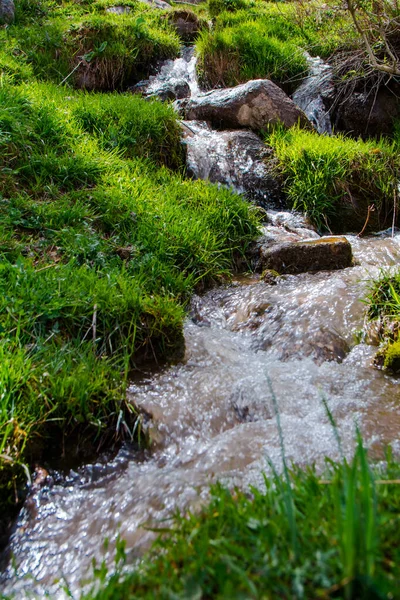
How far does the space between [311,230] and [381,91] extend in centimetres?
402

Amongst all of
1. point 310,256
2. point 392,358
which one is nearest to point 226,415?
point 392,358

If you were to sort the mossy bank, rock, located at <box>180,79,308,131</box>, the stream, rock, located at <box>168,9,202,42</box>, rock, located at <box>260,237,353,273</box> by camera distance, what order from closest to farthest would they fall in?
the stream < the mossy bank < rock, located at <box>260,237,353,273</box> < rock, located at <box>180,79,308,131</box> < rock, located at <box>168,9,202,42</box>

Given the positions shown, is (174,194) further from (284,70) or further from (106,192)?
(284,70)

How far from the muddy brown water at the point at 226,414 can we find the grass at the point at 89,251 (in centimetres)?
22

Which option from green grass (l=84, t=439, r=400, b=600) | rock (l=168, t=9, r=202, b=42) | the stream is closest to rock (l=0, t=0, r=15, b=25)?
rock (l=168, t=9, r=202, b=42)

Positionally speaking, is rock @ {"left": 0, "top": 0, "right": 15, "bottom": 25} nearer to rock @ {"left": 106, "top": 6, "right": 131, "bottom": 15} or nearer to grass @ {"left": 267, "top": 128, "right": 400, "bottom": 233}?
rock @ {"left": 106, "top": 6, "right": 131, "bottom": 15}

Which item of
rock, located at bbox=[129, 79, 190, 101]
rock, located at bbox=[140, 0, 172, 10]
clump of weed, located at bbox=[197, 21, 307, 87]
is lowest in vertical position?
rock, located at bbox=[129, 79, 190, 101]

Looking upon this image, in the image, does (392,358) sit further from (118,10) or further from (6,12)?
(118,10)

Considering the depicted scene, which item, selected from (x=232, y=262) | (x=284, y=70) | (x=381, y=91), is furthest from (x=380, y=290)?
(x=284, y=70)

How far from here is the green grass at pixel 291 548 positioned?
2.88 feet

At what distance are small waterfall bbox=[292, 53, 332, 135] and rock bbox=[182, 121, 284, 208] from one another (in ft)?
6.97

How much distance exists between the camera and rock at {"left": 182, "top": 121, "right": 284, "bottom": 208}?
6.05 meters

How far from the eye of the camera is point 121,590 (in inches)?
46.6

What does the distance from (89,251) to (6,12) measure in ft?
23.6
